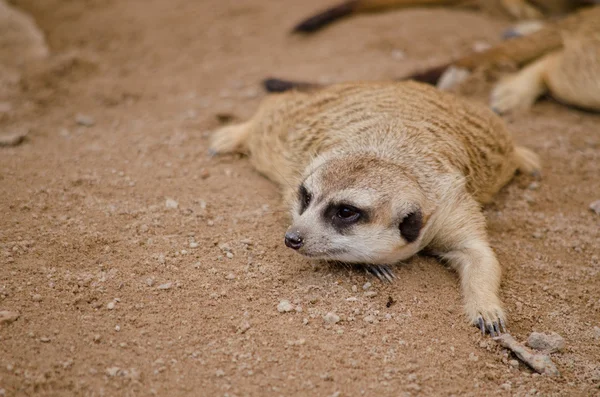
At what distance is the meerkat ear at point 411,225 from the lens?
2627 mm

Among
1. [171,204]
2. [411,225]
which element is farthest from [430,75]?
[171,204]

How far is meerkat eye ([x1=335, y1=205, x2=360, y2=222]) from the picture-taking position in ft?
8.39

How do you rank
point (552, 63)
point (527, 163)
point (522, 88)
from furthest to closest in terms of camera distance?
point (552, 63) → point (522, 88) → point (527, 163)

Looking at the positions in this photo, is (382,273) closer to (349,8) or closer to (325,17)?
(325,17)

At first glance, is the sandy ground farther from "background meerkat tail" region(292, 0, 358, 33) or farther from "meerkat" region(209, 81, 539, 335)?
"background meerkat tail" region(292, 0, 358, 33)

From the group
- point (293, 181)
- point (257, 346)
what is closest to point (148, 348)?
point (257, 346)

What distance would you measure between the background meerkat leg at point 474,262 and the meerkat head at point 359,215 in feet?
0.77

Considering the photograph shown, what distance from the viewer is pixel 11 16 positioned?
17.6ft

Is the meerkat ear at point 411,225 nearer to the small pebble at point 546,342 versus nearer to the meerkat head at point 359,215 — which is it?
the meerkat head at point 359,215

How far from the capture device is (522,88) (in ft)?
14.2

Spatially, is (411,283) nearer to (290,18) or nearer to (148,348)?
(148,348)

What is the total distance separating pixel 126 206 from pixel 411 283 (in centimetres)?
147

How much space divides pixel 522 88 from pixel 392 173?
2.14 meters

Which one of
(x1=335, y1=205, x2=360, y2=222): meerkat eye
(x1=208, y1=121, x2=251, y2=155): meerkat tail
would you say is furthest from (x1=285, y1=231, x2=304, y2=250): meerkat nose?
(x1=208, y1=121, x2=251, y2=155): meerkat tail
